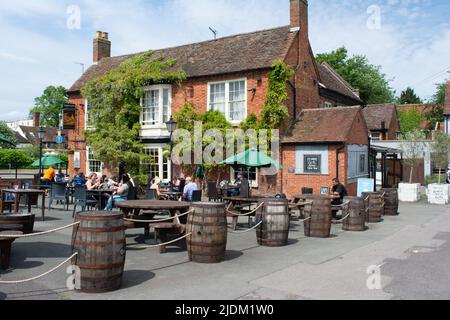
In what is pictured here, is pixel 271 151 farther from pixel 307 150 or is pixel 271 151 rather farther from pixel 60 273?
pixel 60 273

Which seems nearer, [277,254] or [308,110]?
[277,254]

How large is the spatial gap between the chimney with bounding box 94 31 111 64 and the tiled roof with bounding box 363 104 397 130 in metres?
22.7

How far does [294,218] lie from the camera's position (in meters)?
14.8

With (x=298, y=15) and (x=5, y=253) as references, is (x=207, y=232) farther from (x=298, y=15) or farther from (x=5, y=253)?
(x=298, y=15)

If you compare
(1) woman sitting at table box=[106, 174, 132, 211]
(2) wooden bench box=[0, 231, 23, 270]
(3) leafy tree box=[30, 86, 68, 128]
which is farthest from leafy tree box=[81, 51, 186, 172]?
(3) leafy tree box=[30, 86, 68, 128]

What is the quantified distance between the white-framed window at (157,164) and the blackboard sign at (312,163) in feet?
23.9

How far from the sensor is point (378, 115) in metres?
38.8

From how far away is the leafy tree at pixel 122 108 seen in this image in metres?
22.9

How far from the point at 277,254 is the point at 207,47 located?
17.5 meters

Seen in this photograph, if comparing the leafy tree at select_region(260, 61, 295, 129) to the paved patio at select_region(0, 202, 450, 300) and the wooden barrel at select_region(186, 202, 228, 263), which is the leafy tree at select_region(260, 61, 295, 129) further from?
the wooden barrel at select_region(186, 202, 228, 263)

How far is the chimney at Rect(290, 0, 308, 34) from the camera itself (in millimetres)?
20922

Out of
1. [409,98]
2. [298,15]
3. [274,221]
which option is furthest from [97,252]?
[409,98]
